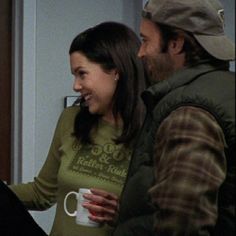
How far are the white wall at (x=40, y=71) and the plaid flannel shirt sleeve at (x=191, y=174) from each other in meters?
1.52

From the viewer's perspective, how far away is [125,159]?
1.38m

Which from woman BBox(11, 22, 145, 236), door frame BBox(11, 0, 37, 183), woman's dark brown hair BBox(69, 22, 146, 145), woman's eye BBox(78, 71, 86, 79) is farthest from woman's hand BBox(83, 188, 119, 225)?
door frame BBox(11, 0, 37, 183)

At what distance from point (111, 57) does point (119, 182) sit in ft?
1.20

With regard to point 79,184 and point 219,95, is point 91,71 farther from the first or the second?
point 219,95

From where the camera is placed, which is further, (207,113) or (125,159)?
(125,159)

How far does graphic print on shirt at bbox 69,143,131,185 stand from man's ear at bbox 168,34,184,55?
442mm

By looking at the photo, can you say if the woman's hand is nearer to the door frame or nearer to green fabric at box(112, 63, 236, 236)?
green fabric at box(112, 63, 236, 236)

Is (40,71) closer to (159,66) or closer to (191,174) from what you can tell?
(159,66)

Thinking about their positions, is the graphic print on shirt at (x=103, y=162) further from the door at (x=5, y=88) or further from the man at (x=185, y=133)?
the door at (x=5, y=88)

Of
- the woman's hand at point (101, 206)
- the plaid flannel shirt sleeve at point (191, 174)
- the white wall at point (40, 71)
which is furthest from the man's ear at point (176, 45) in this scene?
the white wall at point (40, 71)

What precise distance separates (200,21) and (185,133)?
10.2 inches

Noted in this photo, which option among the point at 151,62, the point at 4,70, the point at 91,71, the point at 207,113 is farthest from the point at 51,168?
the point at 4,70

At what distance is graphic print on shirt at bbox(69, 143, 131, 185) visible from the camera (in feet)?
4.49

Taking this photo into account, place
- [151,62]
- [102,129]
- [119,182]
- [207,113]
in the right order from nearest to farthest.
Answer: [207,113] → [151,62] → [119,182] → [102,129]
